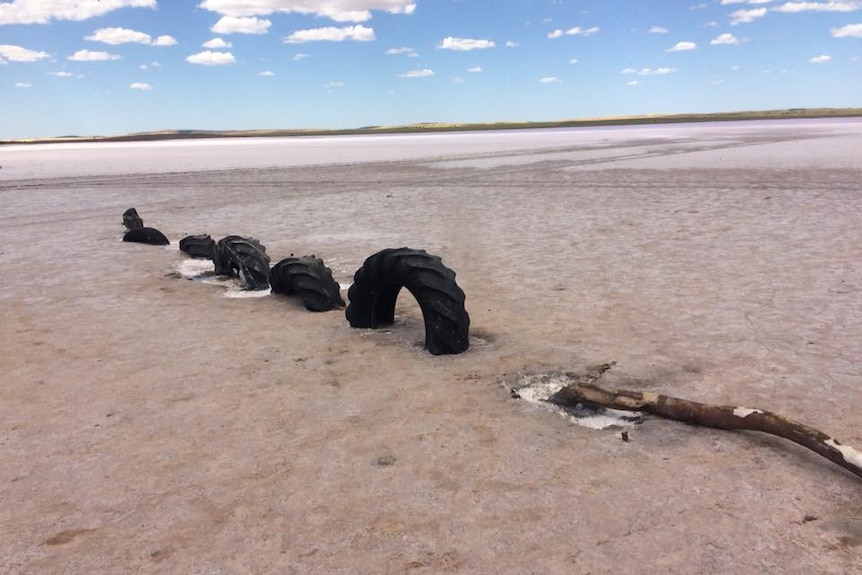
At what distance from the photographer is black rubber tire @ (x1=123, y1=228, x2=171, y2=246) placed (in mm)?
10453

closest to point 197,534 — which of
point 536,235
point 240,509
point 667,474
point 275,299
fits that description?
point 240,509

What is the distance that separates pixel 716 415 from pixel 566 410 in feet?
2.67

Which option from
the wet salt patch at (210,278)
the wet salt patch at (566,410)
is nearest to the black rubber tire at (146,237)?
the wet salt patch at (210,278)

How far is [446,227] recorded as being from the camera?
11250mm

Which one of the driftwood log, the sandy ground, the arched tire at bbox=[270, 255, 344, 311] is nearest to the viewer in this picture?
the sandy ground

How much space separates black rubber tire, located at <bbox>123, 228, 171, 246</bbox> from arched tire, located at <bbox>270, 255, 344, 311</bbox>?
15.0 feet

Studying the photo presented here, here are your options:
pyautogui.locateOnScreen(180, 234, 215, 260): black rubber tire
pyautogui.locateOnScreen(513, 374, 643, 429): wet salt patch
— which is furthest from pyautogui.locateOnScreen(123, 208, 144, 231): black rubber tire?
pyautogui.locateOnScreen(513, 374, 643, 429): wet salt patch

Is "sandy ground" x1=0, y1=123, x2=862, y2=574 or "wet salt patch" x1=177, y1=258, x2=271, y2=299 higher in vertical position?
"wet salt patch" x1=177, y1=258, x2=271, y2=299

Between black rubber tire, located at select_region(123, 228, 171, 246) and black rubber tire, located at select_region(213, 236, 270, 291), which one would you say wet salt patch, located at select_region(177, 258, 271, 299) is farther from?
black rubber tire, located at select_region(123, 228, 171, 246)

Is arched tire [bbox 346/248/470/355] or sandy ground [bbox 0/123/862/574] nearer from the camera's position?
sandy ground [bbox 0/123/862/574]

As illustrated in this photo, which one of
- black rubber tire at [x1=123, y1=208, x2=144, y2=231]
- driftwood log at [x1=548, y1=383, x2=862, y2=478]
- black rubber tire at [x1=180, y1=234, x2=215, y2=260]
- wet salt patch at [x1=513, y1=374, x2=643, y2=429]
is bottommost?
wet salt patch at [x1=513, y1=374, x2=643, y2=429]

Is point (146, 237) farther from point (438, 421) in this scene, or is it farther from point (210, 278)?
point (438, 421)

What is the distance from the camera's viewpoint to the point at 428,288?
5020 millimetres

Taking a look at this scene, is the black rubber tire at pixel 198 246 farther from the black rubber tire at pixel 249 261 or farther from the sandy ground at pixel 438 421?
the black rubber tire at pixel 249 261
